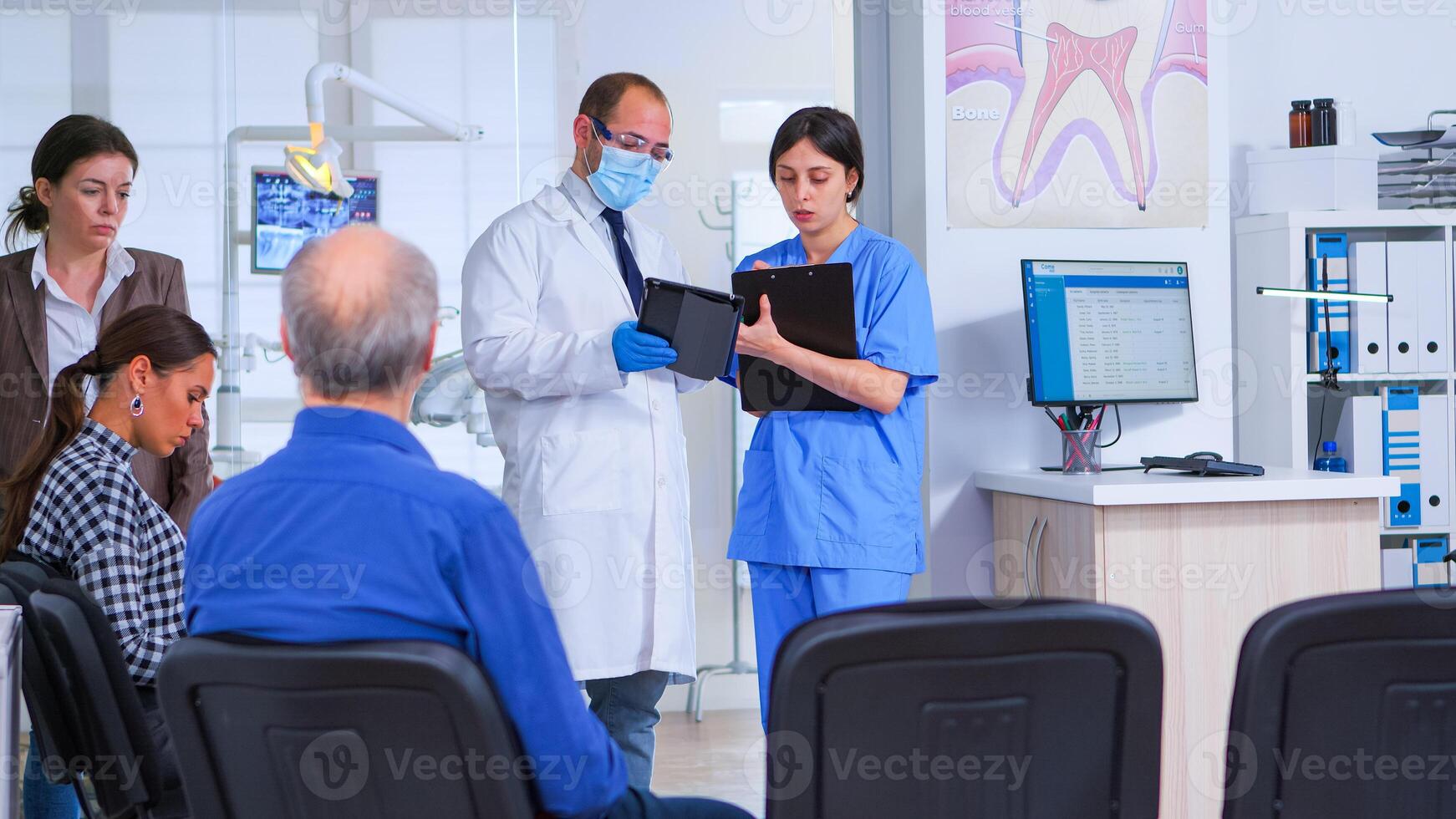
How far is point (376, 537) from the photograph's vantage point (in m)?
1.06

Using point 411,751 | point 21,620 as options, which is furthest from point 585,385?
point 411,751

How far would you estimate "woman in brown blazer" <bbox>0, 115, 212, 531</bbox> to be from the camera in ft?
8.21

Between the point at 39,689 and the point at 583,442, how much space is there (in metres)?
0.86

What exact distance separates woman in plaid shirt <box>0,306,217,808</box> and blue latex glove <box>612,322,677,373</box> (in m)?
0.71

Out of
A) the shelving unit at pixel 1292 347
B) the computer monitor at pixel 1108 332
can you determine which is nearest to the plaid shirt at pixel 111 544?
the computer monitor at pixel 1108 332

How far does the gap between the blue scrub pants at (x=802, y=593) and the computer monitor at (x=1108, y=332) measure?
68 cm

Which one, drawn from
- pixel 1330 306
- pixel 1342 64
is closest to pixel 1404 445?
pixel 1330 306

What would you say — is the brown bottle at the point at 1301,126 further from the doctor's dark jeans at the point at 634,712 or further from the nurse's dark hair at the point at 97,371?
the nurse's dark hair at the point at 97,371

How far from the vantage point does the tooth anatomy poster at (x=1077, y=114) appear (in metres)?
2.83

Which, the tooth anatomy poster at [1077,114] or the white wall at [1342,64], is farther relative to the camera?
the white wall at [1342,64]

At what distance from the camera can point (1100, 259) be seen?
282 cm

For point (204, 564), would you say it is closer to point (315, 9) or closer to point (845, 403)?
point (845, 403)

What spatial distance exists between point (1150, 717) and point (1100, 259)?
Answer: 191cm

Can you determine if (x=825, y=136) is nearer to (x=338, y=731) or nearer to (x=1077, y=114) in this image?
(x=1077, y=114)
